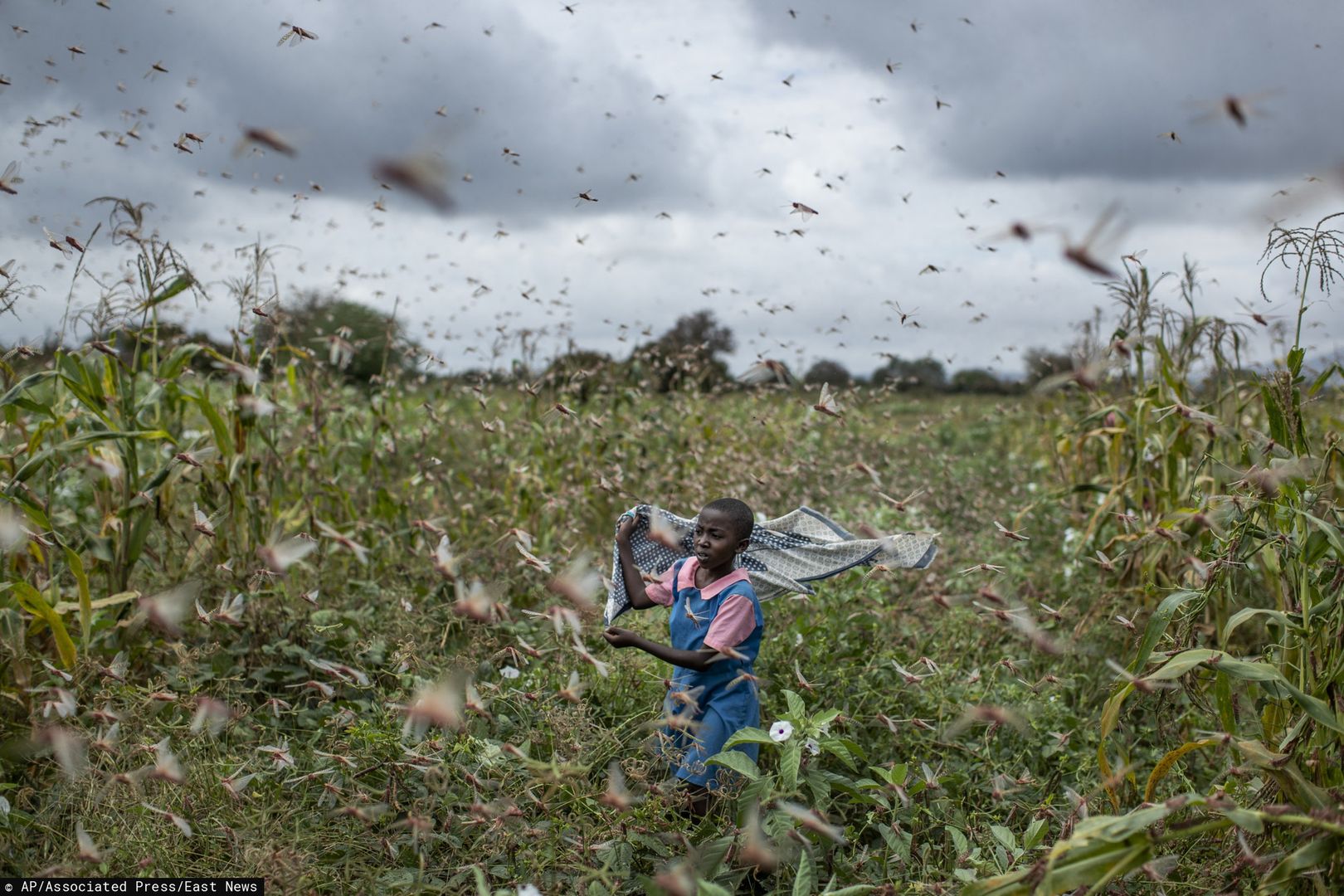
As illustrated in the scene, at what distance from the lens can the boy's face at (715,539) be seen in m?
2.94

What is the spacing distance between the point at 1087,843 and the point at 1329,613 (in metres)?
1.03

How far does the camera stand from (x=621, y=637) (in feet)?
8.60

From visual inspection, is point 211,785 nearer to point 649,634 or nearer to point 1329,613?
point 649,634

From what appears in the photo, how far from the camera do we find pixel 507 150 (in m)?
3.82

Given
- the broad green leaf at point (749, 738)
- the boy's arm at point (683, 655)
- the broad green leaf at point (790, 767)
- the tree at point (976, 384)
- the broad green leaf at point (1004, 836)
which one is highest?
the tree at point (976, 384)

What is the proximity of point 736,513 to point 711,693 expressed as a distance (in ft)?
1.84

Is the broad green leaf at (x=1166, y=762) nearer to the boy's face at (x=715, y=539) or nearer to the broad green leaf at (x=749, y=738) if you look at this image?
the broad green leaf at (x=749, y=738)

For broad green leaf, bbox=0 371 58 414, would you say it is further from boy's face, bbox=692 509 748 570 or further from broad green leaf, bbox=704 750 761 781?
broad green leaf, bbox=704 750 761 781

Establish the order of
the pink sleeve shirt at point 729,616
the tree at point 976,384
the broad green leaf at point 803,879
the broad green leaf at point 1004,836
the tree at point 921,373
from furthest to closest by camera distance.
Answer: the tree at point 976,384 < the tree at point 921,373 < the pink sleeve shirt at point 729,616 < the broad green leaf at point 1004,836 < the broad green leaf at point 803,879

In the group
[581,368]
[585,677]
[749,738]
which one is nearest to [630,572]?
[585,677]

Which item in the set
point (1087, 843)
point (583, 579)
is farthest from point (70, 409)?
point (1087, 843)

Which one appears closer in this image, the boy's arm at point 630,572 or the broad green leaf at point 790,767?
the broad green leaf at point 790,767

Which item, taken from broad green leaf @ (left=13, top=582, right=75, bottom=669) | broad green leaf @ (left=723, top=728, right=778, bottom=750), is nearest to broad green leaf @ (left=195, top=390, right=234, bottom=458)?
broad green leaf @ (left=13, top=582, right=75, bottom=669)

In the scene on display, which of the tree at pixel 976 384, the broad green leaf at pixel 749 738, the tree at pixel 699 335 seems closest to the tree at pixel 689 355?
the tree at pixel 699 335
